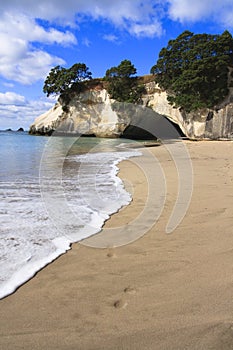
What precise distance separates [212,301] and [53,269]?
1.36m

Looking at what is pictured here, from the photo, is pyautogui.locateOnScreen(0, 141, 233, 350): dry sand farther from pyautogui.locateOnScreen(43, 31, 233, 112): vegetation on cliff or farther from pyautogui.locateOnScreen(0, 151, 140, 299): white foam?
pyautogui.locateOnScreen(43, 31, 233, 112): vegetation on cliff

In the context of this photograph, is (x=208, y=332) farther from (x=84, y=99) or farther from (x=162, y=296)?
(x=84, y=99)

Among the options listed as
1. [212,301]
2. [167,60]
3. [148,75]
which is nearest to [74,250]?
[212,301]

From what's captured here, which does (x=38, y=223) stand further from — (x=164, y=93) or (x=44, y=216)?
(x=164, y=93)

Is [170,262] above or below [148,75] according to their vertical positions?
below

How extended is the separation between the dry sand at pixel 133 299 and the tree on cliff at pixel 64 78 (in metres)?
37.7

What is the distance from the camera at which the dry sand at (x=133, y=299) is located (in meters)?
1.51

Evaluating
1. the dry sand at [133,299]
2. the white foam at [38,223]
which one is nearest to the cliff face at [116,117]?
the white foam at [38,223]

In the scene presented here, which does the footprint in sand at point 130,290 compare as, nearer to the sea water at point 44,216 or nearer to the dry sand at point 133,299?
the dry sand at point 133,299

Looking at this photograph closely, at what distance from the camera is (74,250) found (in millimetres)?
2764

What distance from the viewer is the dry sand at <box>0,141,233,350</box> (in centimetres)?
151

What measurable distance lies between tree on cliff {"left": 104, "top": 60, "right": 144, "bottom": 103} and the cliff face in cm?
109

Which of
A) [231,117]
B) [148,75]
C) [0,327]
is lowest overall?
[0,327]

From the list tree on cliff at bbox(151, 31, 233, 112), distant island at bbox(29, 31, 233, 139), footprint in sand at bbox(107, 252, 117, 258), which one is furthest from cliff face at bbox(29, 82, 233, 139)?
footprint in sand at bbox(107, 252, 117, 258)
